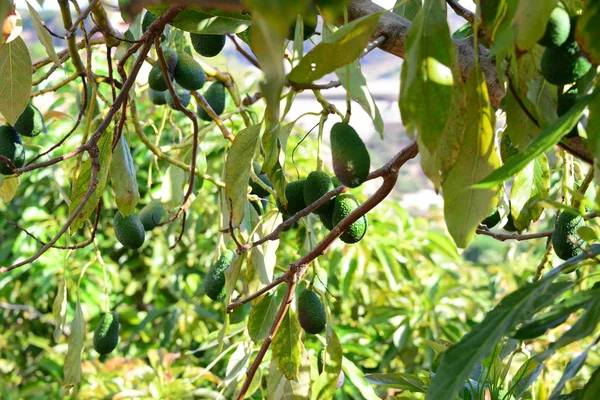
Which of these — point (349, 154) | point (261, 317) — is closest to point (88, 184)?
point (261, 317)

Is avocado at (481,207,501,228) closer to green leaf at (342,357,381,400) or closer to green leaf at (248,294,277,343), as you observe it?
green leaf at (248,294,277,343)

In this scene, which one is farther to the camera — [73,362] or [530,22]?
[73,362]

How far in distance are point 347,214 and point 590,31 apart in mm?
364

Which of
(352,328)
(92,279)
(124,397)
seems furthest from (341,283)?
(92,279)

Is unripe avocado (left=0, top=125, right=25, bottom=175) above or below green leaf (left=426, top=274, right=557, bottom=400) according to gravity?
above

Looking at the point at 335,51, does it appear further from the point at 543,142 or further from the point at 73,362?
the point at 73,362

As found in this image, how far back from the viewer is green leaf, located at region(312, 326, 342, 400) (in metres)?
0.94

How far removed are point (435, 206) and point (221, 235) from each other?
2355mm

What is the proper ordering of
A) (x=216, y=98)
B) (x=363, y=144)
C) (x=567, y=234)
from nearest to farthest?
(x=363, y=144), (x=567, y=234), (x=216, y=98)

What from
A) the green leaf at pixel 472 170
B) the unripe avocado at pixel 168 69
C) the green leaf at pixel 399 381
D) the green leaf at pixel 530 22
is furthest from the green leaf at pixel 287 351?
the green leaf at pixel 530 22

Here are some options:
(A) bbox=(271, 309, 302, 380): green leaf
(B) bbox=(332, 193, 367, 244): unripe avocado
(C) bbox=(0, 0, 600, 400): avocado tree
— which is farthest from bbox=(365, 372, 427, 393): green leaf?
(B) bbox=(332, 193, 367, 244): unripe avocado

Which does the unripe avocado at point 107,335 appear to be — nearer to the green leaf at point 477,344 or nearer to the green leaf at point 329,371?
the green leaf at point 329,371

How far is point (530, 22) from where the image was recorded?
0.48m

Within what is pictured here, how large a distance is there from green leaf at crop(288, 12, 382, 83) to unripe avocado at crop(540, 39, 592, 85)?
115 mm
